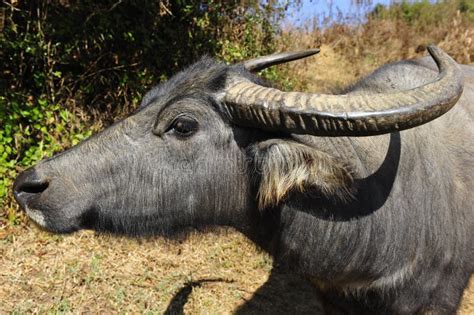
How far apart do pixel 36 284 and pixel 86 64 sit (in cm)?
306

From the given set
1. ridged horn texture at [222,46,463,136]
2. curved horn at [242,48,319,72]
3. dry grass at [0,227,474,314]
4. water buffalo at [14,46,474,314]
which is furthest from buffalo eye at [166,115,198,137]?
dry grass at [0,227,474,314]

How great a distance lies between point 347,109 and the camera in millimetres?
2109

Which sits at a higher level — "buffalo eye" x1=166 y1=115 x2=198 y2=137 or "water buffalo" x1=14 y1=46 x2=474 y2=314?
"buffalo eye" x1=166 y1=115 x2=198 y2=137

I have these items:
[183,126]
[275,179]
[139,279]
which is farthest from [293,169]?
[139,279]

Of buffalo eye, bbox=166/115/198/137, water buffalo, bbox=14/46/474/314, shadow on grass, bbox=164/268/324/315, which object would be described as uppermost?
buffalo eye, bbox=166/115/198/137

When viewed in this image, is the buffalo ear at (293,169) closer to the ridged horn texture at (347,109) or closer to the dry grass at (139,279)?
the ridged horn texture at (347,109)

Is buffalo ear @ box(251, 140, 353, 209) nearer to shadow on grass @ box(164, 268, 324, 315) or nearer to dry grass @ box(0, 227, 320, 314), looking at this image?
dry grass @ box(0, 227, 320, 314)

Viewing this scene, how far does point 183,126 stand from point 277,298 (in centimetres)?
300

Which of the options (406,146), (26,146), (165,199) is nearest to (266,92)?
(165,199)

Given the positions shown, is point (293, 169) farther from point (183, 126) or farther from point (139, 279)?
point (139, 279)

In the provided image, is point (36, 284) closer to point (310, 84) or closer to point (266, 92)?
point (266, 92)

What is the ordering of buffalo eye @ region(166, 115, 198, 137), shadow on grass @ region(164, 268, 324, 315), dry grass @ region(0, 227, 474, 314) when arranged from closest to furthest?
buffalo eye @ region(166, 115, 198, 137) < dry grass @ region(0, 227, 474, 314) < shadow on grass @ region(164, 268, 324, 315)

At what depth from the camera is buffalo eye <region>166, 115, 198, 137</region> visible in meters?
2.45

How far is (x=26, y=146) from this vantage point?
220 inches
